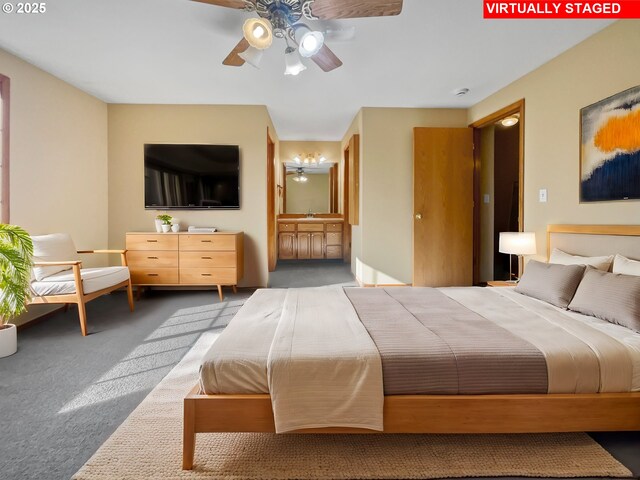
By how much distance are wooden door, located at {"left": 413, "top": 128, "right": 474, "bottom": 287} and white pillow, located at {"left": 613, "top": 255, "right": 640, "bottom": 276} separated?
2.30m

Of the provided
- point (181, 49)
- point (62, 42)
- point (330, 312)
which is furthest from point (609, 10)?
point (62, 42)

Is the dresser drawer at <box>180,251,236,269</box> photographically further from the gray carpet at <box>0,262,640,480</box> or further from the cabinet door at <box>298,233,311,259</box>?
the cabinet door at <box>298,233,311,259</box>

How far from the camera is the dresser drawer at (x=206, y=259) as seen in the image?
13.5ft

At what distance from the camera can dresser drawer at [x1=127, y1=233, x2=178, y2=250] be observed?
407 centimetres

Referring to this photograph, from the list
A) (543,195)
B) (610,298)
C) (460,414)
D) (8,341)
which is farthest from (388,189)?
(8,341)

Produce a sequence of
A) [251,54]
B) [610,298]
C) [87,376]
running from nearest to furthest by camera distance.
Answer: [610,298] < [87,376] < [251,54]

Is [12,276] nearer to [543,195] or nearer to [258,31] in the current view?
[258,31]

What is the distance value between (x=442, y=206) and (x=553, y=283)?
2.37 metres

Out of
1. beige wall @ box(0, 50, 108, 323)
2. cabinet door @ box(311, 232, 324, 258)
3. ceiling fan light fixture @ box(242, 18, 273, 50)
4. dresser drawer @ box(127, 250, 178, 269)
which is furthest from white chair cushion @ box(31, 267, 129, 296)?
cabinet door @ box(311, 232, 324, 258)

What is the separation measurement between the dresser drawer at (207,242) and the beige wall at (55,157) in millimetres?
1280

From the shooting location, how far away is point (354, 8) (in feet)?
6.59

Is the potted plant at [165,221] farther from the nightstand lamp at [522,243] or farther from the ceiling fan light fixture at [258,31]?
the nightstand lamp at [522,243]

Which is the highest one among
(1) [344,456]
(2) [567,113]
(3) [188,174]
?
(2) [567,113]

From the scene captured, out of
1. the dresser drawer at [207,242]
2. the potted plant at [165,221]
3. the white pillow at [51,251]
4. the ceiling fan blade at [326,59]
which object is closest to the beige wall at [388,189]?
the dresser drawer at [207,242]
